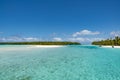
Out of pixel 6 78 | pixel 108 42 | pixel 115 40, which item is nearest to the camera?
pixel 6 78

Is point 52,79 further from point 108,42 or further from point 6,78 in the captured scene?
point 108,42

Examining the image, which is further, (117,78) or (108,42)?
(108,42)

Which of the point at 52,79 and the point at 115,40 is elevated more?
the point at 115,40

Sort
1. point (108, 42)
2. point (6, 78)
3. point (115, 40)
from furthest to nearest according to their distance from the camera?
point (108, 42) → point (115, 40) → point (6, 78)

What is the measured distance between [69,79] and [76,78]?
0.55 metres

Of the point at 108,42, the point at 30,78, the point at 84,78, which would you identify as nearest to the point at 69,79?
the point at 84,78

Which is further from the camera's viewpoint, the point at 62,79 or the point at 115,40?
the point at 115,40

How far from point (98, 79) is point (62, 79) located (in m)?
2.32

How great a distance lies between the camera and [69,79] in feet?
31.5

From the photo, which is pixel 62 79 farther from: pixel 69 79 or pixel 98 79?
pixel 98 79

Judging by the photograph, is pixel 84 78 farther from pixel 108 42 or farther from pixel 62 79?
pixel 108 42

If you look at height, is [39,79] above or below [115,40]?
below

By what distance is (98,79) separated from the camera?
968 centimetres

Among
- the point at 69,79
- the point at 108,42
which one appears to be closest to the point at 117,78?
the point at 69,79
